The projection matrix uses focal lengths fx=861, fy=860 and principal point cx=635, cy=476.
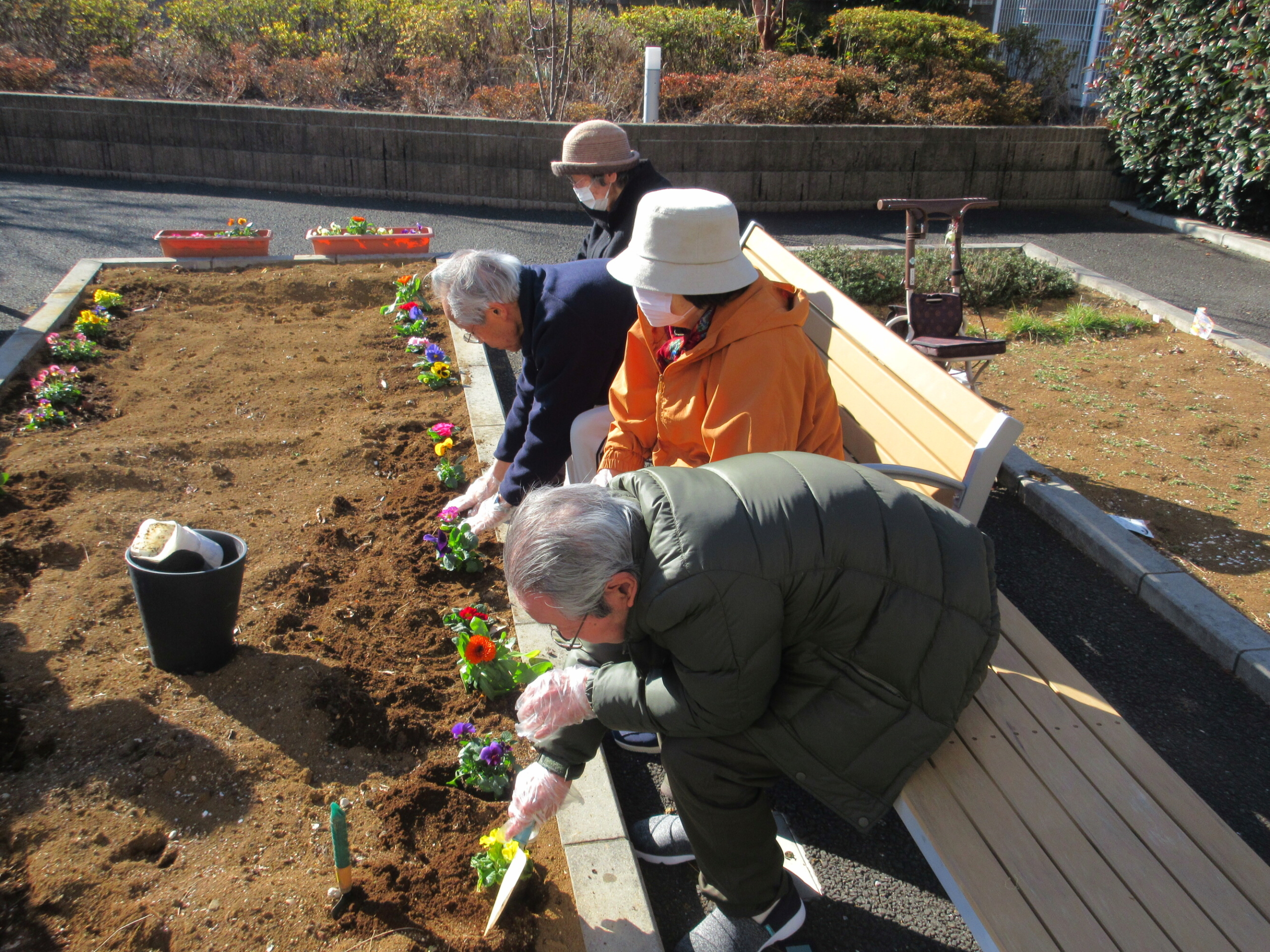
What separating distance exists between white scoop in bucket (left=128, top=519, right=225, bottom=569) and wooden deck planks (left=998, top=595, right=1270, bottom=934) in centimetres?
236

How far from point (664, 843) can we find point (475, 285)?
1946 millimetres

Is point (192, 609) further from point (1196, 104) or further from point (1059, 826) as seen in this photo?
point (1196, 104)

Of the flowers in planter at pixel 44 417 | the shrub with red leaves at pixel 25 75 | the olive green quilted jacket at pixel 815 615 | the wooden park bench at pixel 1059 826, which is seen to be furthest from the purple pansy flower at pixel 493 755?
the shrub with red leaves at pixel 25 75

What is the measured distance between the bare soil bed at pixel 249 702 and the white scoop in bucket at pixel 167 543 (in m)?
0.43

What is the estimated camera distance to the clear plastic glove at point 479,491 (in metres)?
3.58

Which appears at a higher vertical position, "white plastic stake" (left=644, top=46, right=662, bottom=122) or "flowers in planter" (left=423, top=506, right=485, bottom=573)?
"white plastic stake" (left=644, top=46, right=662, bottom=122)

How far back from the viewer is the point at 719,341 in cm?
255

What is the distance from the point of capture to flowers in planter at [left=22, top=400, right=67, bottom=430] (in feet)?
14.0

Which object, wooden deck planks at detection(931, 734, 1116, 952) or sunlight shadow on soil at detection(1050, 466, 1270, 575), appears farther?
sunlight shadow on soil at detection(1050, 466, 1270, 575)

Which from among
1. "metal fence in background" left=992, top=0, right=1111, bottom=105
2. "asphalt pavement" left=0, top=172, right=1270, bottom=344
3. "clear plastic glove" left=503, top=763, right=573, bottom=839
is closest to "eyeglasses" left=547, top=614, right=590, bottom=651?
"clear plastic glove" left=503, top=763, right=573, bottom=839

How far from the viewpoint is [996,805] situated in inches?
72.7

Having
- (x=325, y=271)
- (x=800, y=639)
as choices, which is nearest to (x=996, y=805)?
(x=800, y=639)

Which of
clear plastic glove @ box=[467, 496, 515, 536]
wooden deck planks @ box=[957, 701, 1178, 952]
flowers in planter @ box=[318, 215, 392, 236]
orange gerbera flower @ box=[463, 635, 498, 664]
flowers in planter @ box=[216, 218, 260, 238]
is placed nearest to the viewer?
wooden deck planks @ box=[957, 701, 1178, 952]

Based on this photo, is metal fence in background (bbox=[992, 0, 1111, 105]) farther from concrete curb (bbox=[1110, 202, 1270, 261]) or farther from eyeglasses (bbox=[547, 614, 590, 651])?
eyeglasses (bbox=[547, 614, 590, 651])
